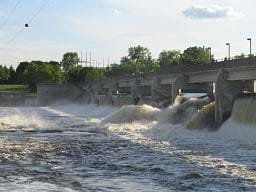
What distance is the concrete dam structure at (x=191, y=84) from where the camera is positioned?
155 feet

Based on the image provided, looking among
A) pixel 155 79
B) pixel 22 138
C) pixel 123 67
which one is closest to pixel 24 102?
pixel 123 67

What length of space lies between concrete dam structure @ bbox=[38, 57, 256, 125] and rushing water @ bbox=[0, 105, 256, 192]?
473 cm

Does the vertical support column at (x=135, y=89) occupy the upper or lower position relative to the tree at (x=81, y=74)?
lower

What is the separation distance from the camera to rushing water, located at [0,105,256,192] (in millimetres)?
20188

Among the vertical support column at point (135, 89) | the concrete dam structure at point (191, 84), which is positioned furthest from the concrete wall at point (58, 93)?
the vertical support column at point (135, 89)

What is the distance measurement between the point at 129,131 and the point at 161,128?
330cm

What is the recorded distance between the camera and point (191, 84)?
6356 cm

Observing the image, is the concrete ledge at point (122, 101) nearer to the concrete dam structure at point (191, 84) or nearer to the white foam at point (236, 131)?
the concrete dam structure at point (191, 84)

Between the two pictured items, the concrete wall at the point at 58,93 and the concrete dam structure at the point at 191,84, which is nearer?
the concrete dam structure at the point at 191,84

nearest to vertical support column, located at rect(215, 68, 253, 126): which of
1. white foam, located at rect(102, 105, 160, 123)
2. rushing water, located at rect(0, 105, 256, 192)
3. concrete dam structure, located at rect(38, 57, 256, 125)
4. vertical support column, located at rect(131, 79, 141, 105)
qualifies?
concrete dam structure, located at rect(38, 57, 256, 125)

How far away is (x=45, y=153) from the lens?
96.9 ft

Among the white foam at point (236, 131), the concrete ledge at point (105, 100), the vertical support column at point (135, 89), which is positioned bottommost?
the white foam at point (236, 131)

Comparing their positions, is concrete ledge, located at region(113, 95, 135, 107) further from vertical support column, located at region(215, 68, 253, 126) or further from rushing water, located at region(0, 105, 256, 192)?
rushing water, located at region(0, 105, 256, 192)

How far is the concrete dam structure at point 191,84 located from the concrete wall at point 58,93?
22.4 meters
